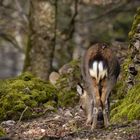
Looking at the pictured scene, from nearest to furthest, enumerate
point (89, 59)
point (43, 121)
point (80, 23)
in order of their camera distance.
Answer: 1. point (89, 59)
2. point (43, 121)
3. point (80, 23)

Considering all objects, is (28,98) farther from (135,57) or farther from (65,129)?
(135,57)

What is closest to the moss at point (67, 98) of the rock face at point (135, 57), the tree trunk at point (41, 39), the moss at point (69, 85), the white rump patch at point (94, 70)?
the moss at point (69, 85)

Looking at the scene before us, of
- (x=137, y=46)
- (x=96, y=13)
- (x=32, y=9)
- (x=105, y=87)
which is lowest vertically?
(x=105, y=87)

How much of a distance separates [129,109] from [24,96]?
8.14ft

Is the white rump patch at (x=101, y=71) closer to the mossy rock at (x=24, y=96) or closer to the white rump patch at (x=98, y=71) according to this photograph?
the white rump patch at (x=98, y=71)

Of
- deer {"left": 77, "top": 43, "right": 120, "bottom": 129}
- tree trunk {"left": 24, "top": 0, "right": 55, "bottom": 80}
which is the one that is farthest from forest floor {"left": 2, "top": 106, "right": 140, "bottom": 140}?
tree trunk {"left": 24, "top": 0, "right": 55, "bottom": 80}

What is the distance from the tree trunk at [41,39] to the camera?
18750 mm

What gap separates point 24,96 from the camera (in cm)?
1141

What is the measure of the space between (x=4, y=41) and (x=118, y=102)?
18.9m

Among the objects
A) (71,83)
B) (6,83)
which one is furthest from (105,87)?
(71,83)

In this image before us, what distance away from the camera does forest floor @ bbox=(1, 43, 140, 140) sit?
808 centimetres

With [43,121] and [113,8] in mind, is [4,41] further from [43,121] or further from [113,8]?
[43,121]

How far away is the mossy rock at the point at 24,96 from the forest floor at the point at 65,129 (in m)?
0.26

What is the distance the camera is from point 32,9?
62.1ft
